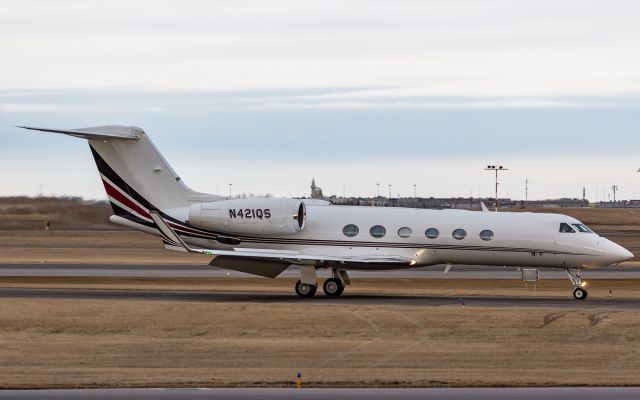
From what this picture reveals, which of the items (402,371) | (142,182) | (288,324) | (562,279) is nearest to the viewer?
(402,371)

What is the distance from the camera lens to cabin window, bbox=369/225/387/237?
38656 millimetres

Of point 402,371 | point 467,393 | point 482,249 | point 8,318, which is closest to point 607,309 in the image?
point 482,249

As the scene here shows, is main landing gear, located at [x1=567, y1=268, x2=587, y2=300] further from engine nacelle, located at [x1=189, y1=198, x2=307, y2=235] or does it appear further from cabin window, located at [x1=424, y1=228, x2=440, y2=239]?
engine nacelle, located at [x1=189, y1=198, x2=307, y2=235]

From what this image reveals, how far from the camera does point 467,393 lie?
20359mm

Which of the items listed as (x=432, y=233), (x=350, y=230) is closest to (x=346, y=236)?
(x=350, y=230)

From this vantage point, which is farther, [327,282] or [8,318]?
[327,282]

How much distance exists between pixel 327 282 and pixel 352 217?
2.41 metres

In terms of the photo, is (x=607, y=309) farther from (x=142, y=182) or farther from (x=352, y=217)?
(x=142, y=182)

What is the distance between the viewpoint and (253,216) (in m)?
38.8

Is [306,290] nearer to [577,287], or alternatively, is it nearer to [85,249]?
[577,287]

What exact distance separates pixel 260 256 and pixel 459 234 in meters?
6.77

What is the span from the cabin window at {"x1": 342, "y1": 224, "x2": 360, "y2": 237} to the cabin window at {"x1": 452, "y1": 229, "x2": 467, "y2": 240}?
10.9ft

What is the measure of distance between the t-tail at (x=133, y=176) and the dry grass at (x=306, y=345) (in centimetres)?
650

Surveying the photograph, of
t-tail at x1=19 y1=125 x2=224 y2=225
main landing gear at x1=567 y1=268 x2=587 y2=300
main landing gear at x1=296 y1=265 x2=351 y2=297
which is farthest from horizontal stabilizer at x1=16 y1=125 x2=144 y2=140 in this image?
main landing gear at x1=567 y1=268 x2=587 y2=300
